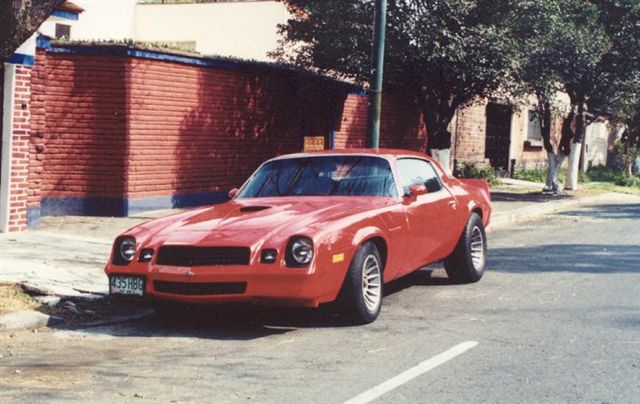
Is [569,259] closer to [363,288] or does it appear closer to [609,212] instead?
[363,288]

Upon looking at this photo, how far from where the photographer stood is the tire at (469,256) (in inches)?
371

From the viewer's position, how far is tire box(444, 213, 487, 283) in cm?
942

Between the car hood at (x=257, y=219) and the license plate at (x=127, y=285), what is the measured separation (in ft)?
1.25

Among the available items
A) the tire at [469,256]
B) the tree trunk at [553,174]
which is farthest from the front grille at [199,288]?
the tree trunk at [553,174]

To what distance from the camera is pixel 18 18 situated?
7223mm

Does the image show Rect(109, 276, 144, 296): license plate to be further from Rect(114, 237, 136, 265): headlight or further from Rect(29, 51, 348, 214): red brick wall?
Rect(29, 51, 348, 214): red brick wall

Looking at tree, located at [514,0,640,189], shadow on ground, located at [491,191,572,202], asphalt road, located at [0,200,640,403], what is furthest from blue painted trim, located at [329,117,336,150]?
asphalt road, located at [0,200,640,403]

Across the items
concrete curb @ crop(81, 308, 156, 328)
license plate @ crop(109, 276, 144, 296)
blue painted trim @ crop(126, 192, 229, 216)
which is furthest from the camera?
blue painted trim @ crop(126, 192, 229, 216)

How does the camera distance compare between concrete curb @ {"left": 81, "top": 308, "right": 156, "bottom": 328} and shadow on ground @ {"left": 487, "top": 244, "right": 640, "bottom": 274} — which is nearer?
concrete curb @ {"left": 81, "top": 308, "right": 156, "bottom": 328}

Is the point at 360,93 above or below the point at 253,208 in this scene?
above

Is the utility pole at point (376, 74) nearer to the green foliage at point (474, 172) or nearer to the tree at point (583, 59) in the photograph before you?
the tree at point (583, 59)

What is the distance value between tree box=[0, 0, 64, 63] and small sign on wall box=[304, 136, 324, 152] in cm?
1223

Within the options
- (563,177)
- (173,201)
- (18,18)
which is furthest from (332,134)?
(563,177)

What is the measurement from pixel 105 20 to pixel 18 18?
2528cm
